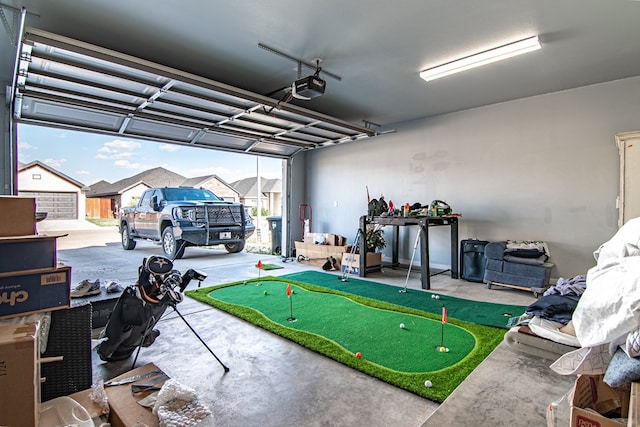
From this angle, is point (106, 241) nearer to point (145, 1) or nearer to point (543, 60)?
point (145, 1)

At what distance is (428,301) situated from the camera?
169 inches

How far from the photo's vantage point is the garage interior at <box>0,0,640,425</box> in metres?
3.09

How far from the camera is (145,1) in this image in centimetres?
285

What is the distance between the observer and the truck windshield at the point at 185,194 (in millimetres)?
8273

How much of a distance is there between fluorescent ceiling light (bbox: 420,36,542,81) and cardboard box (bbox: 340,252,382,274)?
10.6ft

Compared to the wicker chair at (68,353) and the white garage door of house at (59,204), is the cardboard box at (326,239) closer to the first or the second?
the wicker chair at (68,353)

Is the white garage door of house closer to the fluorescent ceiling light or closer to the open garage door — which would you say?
the open garage door

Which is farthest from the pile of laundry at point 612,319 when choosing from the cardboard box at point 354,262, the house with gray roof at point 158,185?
the house with gray roof at point 158,185

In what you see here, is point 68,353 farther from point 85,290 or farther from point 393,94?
point 393,94

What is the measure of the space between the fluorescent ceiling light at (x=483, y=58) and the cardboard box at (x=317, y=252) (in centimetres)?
367

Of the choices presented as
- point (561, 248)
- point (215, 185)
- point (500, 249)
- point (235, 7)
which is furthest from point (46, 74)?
point (215, 185)

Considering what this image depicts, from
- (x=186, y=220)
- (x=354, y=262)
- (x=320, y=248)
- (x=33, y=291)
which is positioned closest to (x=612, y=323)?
(x=33, y=291)

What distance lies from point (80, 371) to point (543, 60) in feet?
18.7

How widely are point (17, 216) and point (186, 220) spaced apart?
18.1ft
